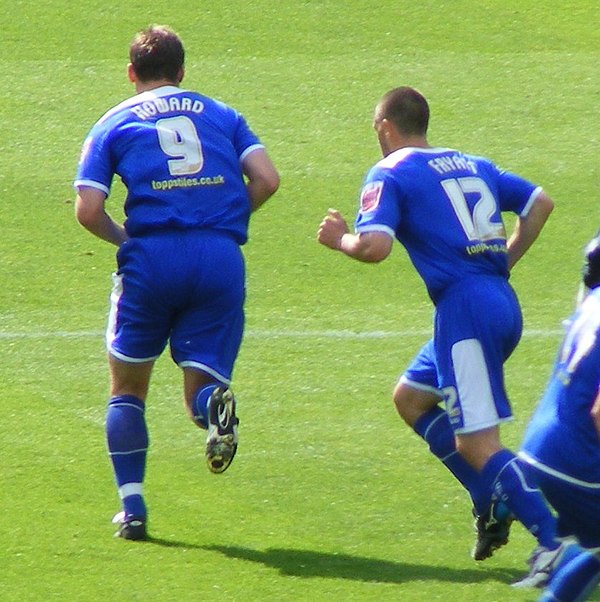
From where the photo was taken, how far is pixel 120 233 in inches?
241

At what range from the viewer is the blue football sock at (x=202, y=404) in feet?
19.2

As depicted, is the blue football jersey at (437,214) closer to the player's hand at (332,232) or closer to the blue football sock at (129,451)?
the player's hand at (332,232)

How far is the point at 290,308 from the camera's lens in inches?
351

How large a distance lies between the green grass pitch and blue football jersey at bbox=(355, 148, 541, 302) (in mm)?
1163

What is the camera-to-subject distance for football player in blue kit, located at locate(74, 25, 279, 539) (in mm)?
5953

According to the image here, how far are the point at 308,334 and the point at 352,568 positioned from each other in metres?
2.91

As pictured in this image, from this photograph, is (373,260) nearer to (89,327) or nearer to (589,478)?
(589,478)

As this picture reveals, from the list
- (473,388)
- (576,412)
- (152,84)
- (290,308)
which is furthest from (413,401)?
(290,308)

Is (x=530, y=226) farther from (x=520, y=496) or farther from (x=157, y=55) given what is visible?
(x=157, y=55)

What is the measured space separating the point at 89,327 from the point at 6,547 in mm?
2924

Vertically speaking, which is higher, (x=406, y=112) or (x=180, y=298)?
(x=406, y=112)

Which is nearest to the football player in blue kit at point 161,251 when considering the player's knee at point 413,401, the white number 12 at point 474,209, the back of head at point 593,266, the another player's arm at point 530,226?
the player's knee at point 413,401

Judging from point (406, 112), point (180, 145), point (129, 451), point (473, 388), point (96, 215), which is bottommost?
point (129, 451)

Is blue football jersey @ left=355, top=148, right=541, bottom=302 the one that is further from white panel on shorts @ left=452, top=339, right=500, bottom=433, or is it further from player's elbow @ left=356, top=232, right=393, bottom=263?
white panel on shorts @ left=452, top=339, right=500, bottom=433
